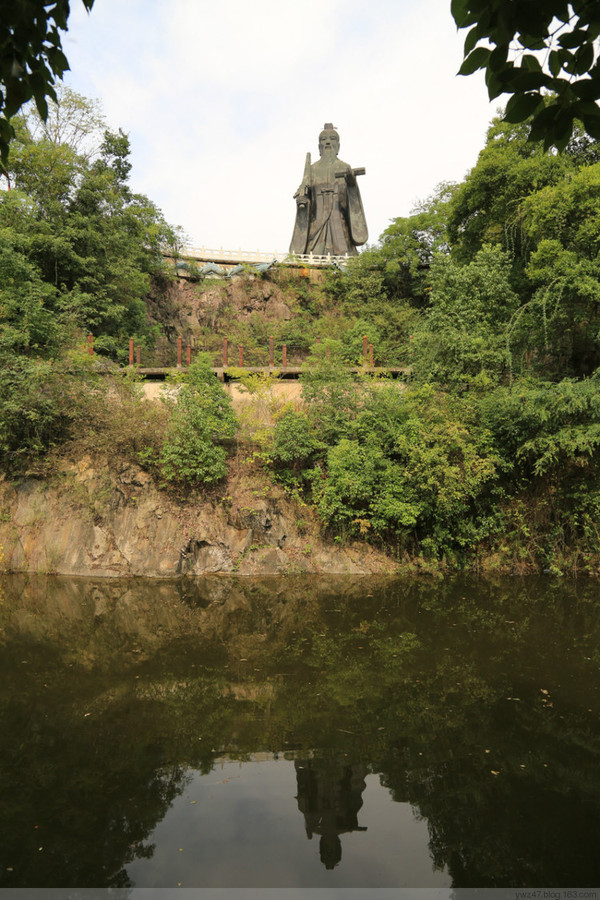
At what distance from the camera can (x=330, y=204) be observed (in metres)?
29.8

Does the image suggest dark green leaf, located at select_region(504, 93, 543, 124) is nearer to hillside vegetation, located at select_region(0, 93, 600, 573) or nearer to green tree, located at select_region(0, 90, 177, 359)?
hillside vegetation, located at select_region(0, 93, 600, 573)

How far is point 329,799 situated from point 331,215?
2937 centimetres

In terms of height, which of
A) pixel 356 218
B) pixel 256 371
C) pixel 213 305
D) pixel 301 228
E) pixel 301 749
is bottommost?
pixel 301 749

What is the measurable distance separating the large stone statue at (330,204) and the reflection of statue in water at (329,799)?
91.0 feet

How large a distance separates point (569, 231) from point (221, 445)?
8.90 metres

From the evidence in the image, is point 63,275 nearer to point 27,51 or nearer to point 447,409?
point 447,409

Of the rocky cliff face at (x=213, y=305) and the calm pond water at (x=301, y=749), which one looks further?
the rocky cliff face at (x=213, y=305)

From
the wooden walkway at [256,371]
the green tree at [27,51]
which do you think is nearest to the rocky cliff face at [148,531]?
the wooden walkway at [256,371]

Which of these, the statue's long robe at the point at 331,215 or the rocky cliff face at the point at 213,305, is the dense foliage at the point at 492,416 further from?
the statue's long robe at the point at 331,215

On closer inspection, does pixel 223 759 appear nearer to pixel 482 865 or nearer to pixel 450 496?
pixel 482 865

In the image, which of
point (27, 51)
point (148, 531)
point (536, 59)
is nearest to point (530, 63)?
point (536, 59)

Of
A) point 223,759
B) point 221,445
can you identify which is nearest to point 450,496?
point 221,445

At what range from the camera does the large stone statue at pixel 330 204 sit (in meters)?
29.7

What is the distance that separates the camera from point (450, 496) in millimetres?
11562
